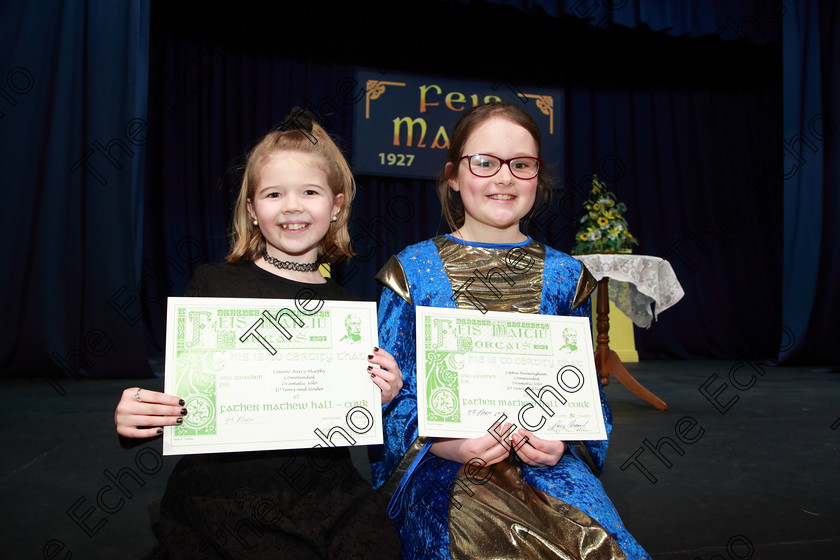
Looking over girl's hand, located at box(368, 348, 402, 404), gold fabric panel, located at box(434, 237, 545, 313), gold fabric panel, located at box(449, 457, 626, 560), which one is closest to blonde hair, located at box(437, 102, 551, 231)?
gold fabric panel, located at box(434, 237, 545, 313)

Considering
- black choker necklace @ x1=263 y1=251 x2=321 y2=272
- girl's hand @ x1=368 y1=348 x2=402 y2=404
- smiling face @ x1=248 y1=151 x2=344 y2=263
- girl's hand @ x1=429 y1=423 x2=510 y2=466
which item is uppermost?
smiling face @ x1=248 y1=151 x2=344 y2=263

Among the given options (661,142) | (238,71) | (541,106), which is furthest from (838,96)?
(238,71)

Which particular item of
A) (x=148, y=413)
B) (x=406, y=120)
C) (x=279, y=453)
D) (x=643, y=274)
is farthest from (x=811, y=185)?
(x=148, y=413)

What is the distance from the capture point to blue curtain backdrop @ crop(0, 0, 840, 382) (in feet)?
13.3

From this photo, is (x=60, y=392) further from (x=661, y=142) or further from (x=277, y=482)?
(x=661, y=142)

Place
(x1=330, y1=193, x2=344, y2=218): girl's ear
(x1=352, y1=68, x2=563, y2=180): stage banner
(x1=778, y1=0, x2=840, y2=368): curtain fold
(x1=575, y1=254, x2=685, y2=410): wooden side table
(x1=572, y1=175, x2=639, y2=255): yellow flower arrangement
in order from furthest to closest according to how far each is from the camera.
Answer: (x1=352, y1=68, x2=563, y2=180): stage banner, (x1=778, y1=0, x2=840, y2=368): curtain fold, (x1=572, y1=175, x2=639, y2=255): yellow flower arrangement, (x1=575, y1=254, x2=685, y2=410): wooden side table, (x1=330, y1=193, x2=344, y2=218): girl's ear

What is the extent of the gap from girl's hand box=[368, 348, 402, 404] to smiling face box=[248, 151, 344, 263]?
12.6 inches

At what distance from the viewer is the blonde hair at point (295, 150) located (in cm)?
122

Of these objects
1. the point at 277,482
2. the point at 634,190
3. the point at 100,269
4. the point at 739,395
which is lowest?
the point at 739,395

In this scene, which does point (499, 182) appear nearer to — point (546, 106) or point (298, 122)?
point (298, 122)

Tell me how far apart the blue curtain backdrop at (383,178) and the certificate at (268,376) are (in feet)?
10.9

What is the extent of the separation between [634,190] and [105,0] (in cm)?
543

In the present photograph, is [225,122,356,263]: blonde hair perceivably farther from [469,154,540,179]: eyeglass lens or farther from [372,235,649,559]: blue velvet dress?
[469,154,540,179]: eyeglass lens

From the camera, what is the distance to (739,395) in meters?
3.65
